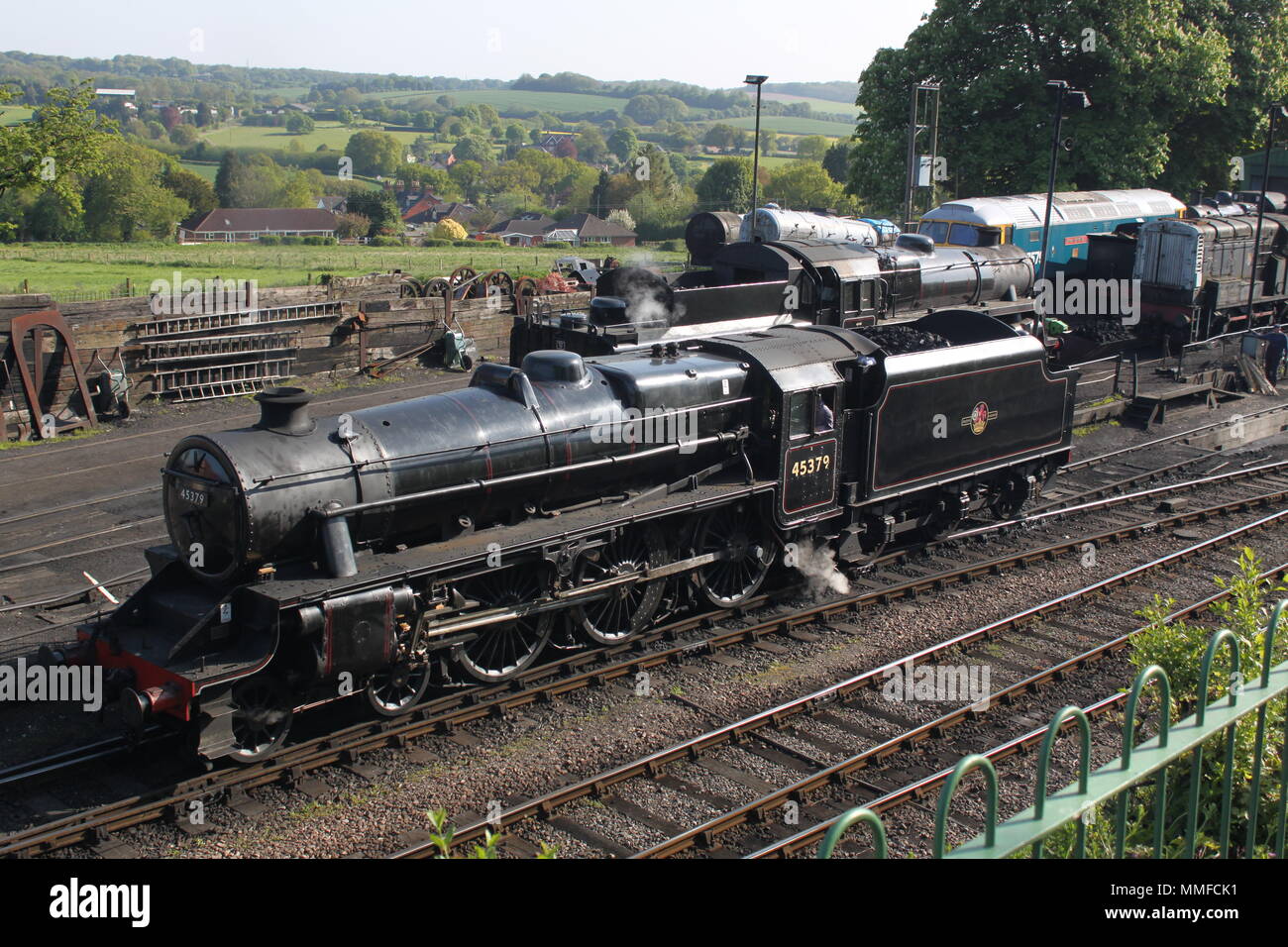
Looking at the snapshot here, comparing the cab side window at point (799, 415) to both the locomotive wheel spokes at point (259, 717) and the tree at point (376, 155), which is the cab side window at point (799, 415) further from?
the tree at point (376, 155)

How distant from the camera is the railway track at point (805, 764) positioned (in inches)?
335

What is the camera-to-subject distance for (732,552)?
1266cm

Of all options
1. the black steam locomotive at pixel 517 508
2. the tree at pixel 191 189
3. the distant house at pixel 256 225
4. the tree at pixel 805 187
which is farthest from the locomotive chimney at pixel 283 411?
the tree at pixel 805 187

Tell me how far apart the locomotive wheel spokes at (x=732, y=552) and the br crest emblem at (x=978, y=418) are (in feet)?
11.7

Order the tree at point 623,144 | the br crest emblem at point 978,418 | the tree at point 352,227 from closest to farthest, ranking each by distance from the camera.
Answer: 1. the br crest emblem at point 978,418
2. the tree at point 352,227
3. the tree at point 623,144

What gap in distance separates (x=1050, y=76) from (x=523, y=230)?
58.3 m

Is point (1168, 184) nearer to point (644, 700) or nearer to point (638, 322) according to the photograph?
point (638, 322)

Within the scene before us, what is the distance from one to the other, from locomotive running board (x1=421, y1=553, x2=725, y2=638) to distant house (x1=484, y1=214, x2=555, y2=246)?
68.9m

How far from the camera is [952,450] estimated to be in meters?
14.6

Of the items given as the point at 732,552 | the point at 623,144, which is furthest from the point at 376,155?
the point at 732,552

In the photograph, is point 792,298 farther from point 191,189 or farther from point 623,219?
point 191,189

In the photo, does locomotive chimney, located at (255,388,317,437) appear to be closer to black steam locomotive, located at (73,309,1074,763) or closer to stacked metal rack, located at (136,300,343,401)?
black steam locomotive, located at (73,309,1074,763)

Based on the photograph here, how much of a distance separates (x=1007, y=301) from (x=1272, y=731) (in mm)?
22581
